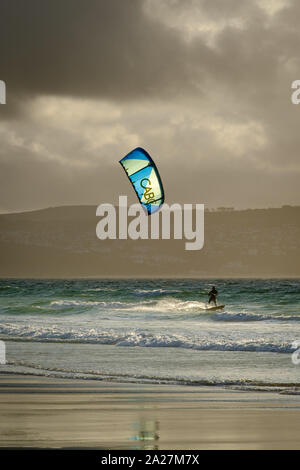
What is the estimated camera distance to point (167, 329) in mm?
21531

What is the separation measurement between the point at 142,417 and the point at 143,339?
29.1 feet

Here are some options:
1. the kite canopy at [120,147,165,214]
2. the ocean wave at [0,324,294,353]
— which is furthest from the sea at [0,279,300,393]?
the kite canopy at [120,147,165,214]

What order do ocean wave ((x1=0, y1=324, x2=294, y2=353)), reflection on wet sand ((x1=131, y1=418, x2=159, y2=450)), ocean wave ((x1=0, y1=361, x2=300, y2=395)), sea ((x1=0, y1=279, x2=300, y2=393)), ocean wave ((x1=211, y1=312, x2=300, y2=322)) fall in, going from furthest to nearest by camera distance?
ocean wave ((x1=211, y1=312, x2=300, y2=322))
ocean wave ((x1=0, y1=324, x2=294, y2=353))
sea ((x1=0, y1=279, x2=300, y2=393))
ocean wave ((x1=0, y1=361, x2=300, y2=395))
reflection on wet sand ((x1=131, y1=418, x2=159, y2=450))

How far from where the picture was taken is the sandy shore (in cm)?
680

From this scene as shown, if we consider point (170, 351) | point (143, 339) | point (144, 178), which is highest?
point (144, 178)

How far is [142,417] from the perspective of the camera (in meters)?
Result: 7.96

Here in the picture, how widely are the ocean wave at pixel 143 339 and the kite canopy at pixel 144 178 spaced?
10.7 ft

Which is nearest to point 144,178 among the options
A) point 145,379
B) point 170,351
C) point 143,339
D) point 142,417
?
point 143,339

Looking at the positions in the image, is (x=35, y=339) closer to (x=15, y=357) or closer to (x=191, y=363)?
(x=15, y=357)

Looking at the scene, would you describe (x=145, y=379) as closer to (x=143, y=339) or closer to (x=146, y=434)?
(x=146, y=434)

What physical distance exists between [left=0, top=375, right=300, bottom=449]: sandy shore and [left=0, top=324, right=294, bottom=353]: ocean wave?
17.7ft

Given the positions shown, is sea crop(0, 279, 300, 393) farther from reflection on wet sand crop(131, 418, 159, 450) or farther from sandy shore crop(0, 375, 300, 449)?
reflection on wet sand crop(131, 418, 159, 450)

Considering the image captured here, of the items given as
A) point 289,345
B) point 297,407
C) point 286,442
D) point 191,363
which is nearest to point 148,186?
point 289,345

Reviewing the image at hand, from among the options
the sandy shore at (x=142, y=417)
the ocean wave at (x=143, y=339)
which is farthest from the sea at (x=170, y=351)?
the sandy shore at (x=142, y=417)
